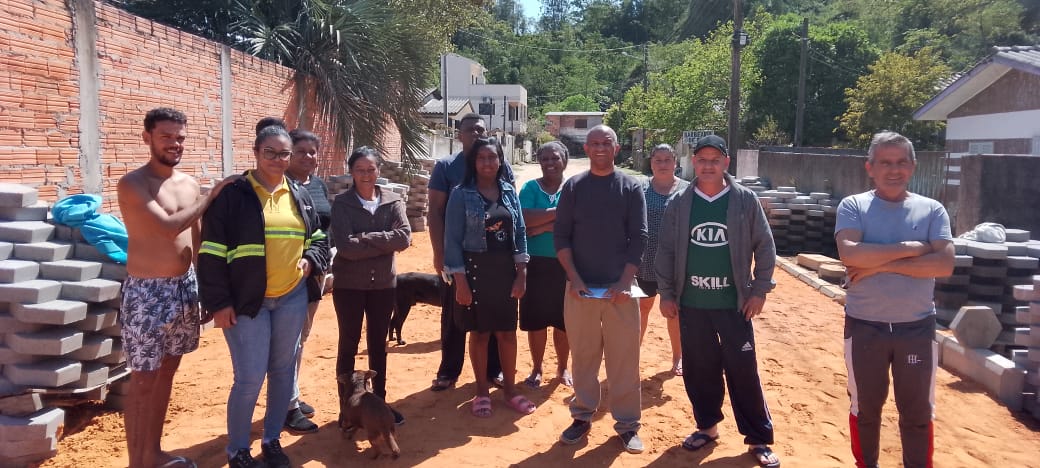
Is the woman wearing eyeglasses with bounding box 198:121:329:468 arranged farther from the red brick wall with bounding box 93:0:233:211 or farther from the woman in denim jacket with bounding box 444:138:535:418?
the red brick wall with bounding box 93:0:233:211

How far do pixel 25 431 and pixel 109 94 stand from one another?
14.4 ft

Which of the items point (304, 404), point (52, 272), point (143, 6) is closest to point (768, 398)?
point (304, 404)

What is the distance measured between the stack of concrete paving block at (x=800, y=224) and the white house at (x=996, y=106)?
316 cm

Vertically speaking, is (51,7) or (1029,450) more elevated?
(51,7)

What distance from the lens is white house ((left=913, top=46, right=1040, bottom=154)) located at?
13648 mm

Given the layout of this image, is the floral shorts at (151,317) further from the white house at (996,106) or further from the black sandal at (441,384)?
the white house at (996,106)

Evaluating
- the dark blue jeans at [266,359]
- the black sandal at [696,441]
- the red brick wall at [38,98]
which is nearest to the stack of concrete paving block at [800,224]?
the black sandal at [696,441]

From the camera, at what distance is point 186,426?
14.6ft

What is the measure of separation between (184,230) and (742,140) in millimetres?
31072

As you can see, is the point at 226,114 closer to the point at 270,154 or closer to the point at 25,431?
the point at 25,431

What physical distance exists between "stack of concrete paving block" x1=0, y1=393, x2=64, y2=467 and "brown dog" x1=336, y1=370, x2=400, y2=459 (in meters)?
1.59

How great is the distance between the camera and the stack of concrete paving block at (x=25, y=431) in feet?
12.4

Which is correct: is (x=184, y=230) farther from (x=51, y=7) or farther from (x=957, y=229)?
(x=957, y=229)

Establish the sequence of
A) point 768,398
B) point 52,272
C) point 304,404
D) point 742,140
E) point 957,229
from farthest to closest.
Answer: point 742,140 < point 957,229 < point 768,398 < point 304,404 < point 52,272
